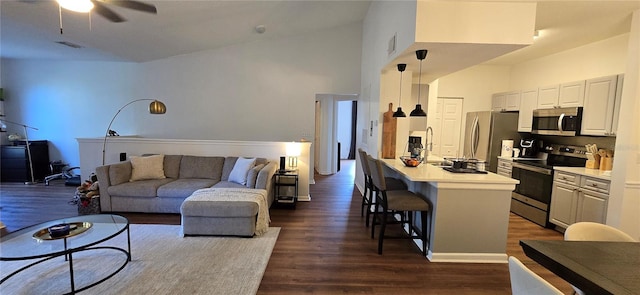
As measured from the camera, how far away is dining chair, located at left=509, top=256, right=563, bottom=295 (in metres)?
0.98

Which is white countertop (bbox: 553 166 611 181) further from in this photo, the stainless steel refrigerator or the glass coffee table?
the glass coffee table

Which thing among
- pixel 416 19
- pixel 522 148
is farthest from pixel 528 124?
pixel 416 19

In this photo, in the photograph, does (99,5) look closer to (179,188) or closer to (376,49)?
(179,188)

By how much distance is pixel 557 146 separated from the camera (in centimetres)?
438

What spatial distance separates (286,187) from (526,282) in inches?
147

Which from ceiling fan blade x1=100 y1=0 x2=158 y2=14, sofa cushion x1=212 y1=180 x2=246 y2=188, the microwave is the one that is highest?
ceiling fan blade x1=100 y1=0 x2=158 y2=14

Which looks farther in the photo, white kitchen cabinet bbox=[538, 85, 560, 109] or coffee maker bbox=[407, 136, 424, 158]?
white kitchen cabinet bbox=[538, 85, 560, 109]

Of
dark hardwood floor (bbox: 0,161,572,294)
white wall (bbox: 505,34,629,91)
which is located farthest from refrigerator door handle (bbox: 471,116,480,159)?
dark hardwood floor (bbox: 0,161,572,294)

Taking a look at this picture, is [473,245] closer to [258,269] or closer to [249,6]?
[258,269]

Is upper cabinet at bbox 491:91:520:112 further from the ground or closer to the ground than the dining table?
further from the ground

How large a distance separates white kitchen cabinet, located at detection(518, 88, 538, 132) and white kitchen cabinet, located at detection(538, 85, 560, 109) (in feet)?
0.29

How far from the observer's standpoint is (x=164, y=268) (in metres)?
2.43

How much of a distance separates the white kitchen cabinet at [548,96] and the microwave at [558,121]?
0.08m

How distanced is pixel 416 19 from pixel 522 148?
3742mm
